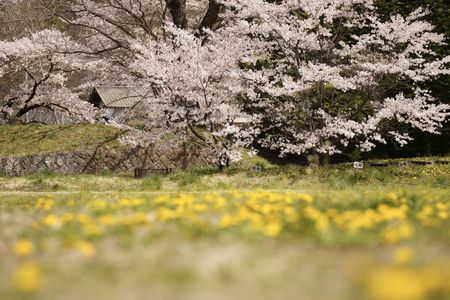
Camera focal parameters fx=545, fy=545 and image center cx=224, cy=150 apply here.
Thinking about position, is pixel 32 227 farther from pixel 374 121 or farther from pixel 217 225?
pixel 374 121

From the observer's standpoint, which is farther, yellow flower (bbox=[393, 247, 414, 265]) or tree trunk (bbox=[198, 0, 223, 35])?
tree trunk (bbox=[198, 0, 223, 35])

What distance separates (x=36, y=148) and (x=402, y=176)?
11091 mm

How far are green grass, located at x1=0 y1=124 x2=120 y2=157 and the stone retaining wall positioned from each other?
305mm

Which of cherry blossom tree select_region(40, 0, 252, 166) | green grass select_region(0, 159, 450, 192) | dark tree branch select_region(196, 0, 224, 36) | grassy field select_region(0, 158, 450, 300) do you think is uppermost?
dark tree branch select_region(196, 0, 224, 36)

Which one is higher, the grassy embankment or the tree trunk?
the tree trunk

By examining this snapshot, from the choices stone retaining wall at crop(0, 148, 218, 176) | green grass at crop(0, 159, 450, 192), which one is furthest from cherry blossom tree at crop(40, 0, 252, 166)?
green grass at crop(0, 159, 450, 192)

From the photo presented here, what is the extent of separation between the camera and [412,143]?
1953 centimetres

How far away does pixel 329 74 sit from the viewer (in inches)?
579

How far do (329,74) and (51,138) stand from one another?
31.0 feet

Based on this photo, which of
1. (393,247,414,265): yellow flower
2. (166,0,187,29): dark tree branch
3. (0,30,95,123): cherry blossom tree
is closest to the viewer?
(393,247,414,265): yellow flower

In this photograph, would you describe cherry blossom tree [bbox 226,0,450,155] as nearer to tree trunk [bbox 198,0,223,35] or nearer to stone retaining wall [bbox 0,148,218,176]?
tree trunk [bbox 198,0,223,35]

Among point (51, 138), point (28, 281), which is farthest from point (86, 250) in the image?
point (51, 138)

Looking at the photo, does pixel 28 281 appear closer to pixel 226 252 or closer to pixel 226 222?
pixel 226 252

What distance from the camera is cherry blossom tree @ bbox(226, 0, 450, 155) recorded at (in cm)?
1463
